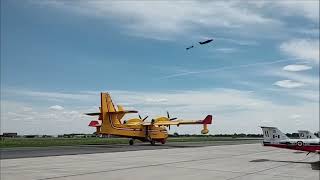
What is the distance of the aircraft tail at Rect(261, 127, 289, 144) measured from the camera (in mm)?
29875

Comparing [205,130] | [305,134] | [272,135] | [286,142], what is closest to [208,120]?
[205,130]

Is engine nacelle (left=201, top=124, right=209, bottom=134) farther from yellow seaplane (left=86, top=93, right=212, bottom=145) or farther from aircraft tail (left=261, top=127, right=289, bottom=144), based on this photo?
aircraft tail (left=261, top=127, right=289, bottom=144)

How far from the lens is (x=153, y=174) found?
19344 millimetres

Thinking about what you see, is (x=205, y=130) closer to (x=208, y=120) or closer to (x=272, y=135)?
(x=208, y=120)

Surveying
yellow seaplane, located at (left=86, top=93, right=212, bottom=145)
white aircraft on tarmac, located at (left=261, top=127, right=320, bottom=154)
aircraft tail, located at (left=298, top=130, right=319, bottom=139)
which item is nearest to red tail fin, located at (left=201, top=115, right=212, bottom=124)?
yellow seaplane, located at (left=86, top=93, right=212, bottom=145)

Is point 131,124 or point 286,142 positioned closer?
point 286,142

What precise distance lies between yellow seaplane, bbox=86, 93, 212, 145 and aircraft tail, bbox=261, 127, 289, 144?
24.7 metres

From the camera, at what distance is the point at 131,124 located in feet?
193

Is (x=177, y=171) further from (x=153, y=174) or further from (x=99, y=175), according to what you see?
(x=99, y=175)

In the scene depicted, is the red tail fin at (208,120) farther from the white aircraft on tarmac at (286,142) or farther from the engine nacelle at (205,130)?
the white aircraft on tarmac at (286,142)

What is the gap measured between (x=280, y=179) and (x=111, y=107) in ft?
131

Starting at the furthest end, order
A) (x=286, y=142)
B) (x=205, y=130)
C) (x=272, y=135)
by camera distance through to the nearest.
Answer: (x=205, y=130)
(x=272, y=135)
(x=286, y=142)

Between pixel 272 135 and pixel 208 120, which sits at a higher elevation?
pixel 208 120

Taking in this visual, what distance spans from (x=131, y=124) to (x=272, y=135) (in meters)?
31.6
